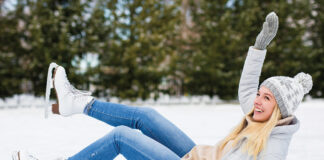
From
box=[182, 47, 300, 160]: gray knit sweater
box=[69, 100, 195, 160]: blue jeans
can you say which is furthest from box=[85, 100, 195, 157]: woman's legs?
box=[182, 47, 300, 160]: gray knit sweater

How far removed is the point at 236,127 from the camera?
6.26ft

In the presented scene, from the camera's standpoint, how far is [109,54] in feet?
38.4

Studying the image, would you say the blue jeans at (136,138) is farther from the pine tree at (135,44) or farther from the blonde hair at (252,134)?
the pine tree at (135,44)

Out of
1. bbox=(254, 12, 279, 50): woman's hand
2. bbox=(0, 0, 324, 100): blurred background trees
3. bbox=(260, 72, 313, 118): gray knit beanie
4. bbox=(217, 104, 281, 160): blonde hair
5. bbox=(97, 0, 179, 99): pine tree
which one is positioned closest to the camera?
bbox=(217, 104, 281, 160): blonde hair

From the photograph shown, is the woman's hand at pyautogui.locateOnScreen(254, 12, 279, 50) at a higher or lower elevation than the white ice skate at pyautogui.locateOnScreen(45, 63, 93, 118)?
higher

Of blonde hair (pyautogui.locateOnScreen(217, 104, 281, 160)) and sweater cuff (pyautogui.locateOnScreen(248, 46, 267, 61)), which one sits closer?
blonde hair (pyautogui.locateOnScreen(217, 104, 281, 160))

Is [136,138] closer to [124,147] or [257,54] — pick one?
[124,147]

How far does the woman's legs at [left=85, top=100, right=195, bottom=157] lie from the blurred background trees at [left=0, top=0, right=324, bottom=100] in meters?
8.58

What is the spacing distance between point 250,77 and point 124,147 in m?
1.00

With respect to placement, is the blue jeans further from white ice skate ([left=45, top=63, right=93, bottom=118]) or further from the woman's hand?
the woman's hand

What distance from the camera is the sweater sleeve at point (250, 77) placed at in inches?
84.7

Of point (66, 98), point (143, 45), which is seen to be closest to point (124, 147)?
point (66, 98)

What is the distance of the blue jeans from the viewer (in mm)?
1914

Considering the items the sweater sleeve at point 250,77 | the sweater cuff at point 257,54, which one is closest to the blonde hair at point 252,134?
the sweater sleeve at point 250,77
